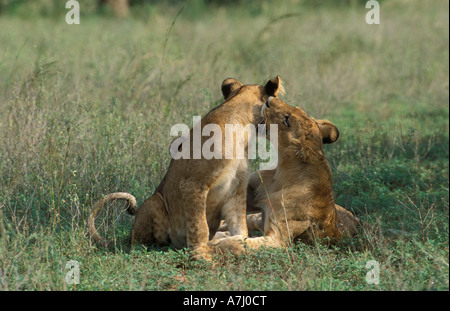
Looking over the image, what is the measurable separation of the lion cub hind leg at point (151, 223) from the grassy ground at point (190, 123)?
0.11m

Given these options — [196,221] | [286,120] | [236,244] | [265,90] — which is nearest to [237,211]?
[236,244]

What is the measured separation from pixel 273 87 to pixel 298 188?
2.59 ft

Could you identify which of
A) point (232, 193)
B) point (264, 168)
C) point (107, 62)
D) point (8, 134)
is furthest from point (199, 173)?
point (107, 62)

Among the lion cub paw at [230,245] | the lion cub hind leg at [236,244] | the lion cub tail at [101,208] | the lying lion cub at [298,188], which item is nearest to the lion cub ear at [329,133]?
the lying lion cub at [298,188]

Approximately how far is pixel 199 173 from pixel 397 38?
9.06 m

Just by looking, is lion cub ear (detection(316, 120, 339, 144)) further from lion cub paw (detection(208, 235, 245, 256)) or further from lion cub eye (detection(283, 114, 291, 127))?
lion cub paw (detection(208, 235, 245, 256))

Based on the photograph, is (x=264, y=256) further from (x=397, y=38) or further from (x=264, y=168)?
(x=397, y=38)

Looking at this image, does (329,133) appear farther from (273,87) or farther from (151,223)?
(151,223)

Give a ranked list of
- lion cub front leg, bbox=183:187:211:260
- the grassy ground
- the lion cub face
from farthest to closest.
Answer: the lion cub face → lion cub front leg, bbox=183:187:211:260 → the grassy ground

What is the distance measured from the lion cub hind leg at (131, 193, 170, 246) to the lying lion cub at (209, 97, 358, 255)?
17.8 inches

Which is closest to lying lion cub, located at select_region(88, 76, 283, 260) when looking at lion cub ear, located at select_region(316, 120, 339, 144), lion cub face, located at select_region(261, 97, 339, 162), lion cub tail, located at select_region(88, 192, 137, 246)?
lion cub tail, located at select_region(88, 192, 137, 246)

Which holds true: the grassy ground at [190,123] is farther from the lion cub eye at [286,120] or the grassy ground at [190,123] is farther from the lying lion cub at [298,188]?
the lion cub eye at [286,120]

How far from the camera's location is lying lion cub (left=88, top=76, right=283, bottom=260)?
4717 mm
